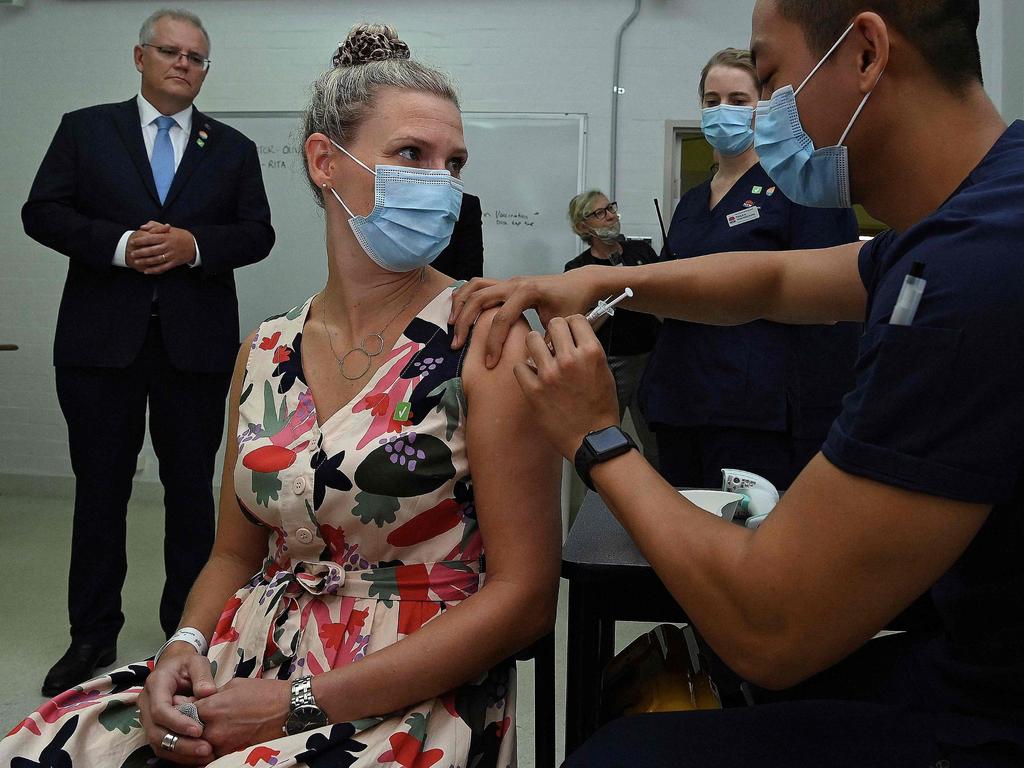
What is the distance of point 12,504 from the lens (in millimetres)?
4617

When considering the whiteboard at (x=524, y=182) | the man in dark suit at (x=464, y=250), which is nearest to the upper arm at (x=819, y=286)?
the man in dark suit at (x=464, y=250)

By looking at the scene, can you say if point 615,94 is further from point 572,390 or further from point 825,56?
point 572,390

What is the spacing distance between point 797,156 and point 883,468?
55cm

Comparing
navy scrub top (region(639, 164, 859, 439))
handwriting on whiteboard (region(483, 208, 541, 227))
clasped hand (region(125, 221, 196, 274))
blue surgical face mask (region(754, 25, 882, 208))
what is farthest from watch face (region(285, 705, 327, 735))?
handwriting on whiteboard (region(483, 208, 541, 227))

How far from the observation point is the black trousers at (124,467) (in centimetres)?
261

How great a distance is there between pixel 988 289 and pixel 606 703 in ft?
2.65

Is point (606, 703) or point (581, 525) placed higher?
point (581, 525)

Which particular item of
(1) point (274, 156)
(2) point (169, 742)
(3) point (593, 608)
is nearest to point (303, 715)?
(2) point (169, 742)

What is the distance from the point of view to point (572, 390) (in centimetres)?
104

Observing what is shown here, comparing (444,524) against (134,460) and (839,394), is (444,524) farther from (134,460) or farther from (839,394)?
(134,460)

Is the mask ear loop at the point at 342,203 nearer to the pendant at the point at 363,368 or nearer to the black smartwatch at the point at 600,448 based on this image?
the pendant at the point at 363,368

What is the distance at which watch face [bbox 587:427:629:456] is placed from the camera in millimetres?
1008

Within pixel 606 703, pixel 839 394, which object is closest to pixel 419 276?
pixel 606 703

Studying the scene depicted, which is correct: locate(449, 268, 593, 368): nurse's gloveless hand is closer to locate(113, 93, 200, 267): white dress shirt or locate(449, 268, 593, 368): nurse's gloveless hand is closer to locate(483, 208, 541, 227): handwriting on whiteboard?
locate(113, 93, 200, 267): white dress shirt
